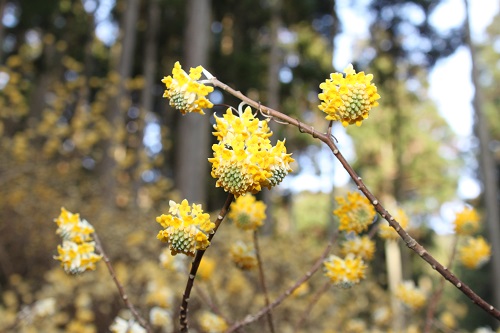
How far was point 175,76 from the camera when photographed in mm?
1223

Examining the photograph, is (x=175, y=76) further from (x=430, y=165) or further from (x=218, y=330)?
(x=430, y=165)

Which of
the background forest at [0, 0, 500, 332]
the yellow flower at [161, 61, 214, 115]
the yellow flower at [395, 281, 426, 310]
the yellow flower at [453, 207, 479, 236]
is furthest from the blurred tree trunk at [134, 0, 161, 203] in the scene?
the yellow flower at [161, 61, 214, 115]

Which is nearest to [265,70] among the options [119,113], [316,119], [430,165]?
[316,119]

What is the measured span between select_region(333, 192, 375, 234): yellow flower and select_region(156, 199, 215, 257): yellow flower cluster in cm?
59

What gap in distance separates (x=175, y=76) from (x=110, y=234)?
16.3ft

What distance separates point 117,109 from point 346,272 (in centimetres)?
726

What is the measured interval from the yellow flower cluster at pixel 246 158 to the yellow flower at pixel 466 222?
1301 mm

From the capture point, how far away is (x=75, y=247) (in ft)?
4.95

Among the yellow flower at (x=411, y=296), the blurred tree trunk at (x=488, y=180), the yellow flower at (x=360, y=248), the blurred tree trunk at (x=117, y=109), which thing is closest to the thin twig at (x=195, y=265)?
the yellow flower at (x=360, y=248)

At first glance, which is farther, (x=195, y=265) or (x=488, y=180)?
(x=488, y=180)

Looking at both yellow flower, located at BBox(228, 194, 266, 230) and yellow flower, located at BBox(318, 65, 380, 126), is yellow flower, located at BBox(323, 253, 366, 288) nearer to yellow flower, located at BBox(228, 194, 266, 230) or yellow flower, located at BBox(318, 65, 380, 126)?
yellow flower, located at BBox(228, 194, 266, 230)

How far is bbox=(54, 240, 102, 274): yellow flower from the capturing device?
1.48 m

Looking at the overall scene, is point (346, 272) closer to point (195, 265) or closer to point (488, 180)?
point (195, 265)

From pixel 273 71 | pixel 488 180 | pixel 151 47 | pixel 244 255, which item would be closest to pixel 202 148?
pixel 488 180
